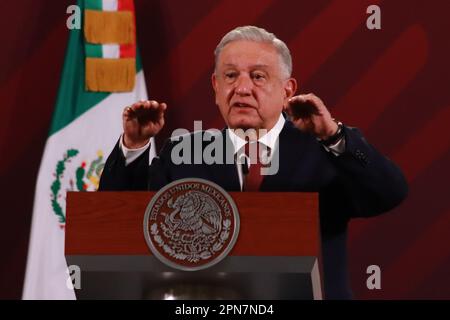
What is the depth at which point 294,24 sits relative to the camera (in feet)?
16.9

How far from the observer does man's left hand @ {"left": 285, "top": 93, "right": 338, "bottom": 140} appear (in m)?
2.65

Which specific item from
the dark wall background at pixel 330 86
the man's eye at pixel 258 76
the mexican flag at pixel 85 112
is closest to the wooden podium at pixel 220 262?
the man's eye at pixel 258 76

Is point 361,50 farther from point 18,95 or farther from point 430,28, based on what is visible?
point 18,95

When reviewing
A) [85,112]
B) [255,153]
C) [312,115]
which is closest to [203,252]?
[312,115]

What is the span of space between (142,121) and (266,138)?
0.45 metres

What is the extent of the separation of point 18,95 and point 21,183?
1.54ft

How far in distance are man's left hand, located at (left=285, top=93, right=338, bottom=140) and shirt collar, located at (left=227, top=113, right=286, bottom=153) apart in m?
0.28

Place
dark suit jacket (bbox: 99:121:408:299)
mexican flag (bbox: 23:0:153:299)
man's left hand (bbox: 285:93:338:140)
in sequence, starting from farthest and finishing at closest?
mexican flag (bbox: 23:0:153:299) → dark suit jacket (bbox: 99:121:408:299) → man's left hand (bbox: 285:93:338:140)

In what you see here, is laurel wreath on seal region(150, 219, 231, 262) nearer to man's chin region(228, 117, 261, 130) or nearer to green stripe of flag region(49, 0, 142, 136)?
man's chin region(228, 117, 261, 130)

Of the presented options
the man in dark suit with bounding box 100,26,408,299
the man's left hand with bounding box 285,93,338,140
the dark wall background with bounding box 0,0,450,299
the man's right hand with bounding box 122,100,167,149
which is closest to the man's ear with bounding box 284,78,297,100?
the man in dark suit with bounding box 100,26,408,299

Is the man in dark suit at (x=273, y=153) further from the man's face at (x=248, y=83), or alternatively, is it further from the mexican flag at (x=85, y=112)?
the mexican flag at (x=85, y=112)

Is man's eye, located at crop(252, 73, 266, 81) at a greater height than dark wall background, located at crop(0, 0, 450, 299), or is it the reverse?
dark wall background, located at crop(0, 0, 450, 299)

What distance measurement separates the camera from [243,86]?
299 cm

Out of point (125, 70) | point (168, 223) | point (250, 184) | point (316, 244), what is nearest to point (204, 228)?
point (168, 223)
